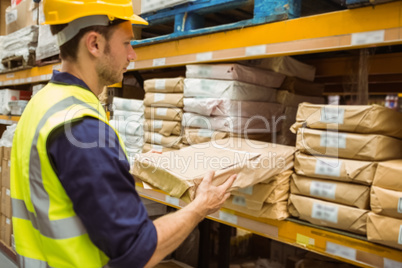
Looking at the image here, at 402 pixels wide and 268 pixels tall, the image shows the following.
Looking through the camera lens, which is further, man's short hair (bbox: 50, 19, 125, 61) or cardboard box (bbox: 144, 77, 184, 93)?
cardboard box (bbox: 144, 77, 184, 93)

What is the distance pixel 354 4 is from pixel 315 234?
0.97 m

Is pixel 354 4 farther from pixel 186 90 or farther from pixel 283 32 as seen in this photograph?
pixel 186 90

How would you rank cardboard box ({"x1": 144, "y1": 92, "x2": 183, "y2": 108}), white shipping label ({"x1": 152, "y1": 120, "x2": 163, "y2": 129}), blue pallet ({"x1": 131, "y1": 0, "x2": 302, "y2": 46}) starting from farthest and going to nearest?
white shipping label ({"x1": 152, "y1": 120, "x2": 163, "y2": 129}), cardboard box ({"x1": 144, "y1": 92, "x2": 183, "y2": 108}), blue pallet ({"x1": 131, "y1": 0, "x2": 302, "y2": 46})

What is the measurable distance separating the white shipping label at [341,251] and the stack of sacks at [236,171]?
9.6 inches

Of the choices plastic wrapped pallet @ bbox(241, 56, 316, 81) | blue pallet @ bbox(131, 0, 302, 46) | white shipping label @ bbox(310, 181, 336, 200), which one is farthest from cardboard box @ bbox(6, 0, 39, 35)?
white shipping label @ bbox(310, 181, 336, 200)

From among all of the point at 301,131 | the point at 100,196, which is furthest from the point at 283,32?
the point at 100,196

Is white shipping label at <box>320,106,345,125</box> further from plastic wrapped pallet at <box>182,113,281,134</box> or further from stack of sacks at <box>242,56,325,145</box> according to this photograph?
stack of sacks at <box>242,56,325,145</box>

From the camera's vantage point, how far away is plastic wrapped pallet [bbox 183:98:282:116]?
184 cm

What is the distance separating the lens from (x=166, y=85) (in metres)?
2.17

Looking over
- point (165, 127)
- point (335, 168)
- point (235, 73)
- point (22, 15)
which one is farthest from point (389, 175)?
point (22, 15)

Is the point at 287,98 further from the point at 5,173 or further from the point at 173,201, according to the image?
the point at 5,173

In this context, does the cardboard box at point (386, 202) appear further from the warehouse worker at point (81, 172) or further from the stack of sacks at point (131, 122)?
the stack of sacks at point (131, 122)

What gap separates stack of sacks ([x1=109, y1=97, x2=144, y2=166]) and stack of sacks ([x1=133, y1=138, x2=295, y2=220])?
87 cm

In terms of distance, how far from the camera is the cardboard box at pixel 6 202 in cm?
357
